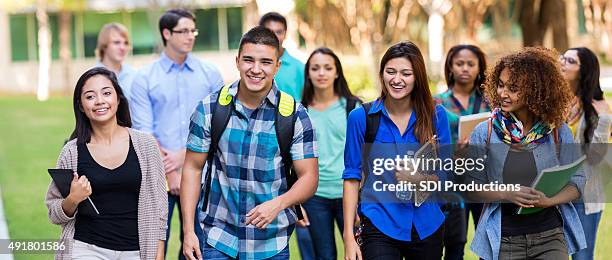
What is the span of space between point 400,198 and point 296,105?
0.80 meters

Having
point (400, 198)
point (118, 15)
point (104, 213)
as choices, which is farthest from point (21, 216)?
point (118, 15)

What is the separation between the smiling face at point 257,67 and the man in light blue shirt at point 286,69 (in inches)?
95.1

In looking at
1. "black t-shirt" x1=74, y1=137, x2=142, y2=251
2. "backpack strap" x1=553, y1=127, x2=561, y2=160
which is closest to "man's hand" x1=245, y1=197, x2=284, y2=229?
"black t-shirt" x1=74, y1=137, x2=142, y2=251

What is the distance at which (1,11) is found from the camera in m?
39.4

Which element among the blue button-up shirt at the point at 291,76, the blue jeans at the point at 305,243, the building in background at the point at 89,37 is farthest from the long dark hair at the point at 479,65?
the building in background at the point at 89,37

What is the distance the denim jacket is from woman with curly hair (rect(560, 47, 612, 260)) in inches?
32.5

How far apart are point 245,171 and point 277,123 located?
322 millimetres

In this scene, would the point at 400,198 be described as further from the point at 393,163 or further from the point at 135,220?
the point at 135,220

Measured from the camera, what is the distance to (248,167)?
16.9 feet

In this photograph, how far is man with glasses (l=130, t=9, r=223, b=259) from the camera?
284 inches

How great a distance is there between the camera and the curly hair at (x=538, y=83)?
5242mm

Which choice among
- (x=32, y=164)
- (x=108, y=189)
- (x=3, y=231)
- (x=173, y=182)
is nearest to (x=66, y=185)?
(x=108, y=189)

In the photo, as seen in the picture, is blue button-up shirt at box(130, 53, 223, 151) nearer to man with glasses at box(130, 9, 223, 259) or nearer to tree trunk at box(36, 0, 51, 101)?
man with glasses at box(130, 9, 223, 259)

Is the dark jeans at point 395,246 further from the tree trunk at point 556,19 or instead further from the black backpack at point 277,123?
the tree trunk at point 556,19
